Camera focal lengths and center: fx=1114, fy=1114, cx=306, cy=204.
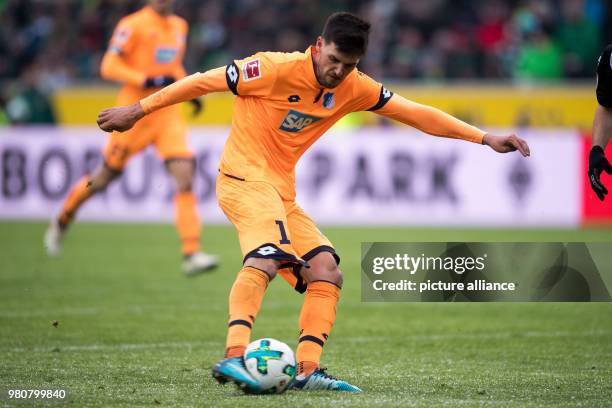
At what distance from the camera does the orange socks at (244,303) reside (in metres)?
5.64

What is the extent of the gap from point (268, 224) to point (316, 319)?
0.65m

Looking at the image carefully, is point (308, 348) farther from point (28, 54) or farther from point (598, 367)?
point (28, 54)

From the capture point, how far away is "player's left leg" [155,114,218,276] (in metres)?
10.7

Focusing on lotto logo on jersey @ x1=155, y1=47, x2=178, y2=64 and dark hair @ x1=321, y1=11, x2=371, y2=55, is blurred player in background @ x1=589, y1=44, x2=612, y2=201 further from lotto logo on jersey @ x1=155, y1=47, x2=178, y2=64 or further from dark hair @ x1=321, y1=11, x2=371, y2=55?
lotto logo on jersey @ x1=155, y1=47, x2=178, y2=64

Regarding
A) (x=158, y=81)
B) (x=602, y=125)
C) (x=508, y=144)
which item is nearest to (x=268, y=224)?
(x=508, y=144)

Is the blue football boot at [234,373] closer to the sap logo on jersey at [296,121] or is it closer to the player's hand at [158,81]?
the sap logo on jersey at [296,121]

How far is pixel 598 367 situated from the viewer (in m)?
6.83

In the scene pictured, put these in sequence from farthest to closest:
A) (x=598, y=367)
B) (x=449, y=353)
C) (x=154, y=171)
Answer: (x=154, y=171), (x=449, y=353), (x=598, y=367)

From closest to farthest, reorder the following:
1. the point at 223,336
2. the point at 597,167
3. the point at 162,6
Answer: the point at 597,167
the point at 223,336
the point at 162,6

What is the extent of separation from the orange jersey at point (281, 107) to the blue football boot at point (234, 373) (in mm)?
1150

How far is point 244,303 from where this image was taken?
575cm

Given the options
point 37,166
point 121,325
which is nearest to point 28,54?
point 37,166

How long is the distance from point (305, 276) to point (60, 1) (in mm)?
18755

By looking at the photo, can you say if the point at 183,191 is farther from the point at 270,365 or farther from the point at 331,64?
the point at 270,365
